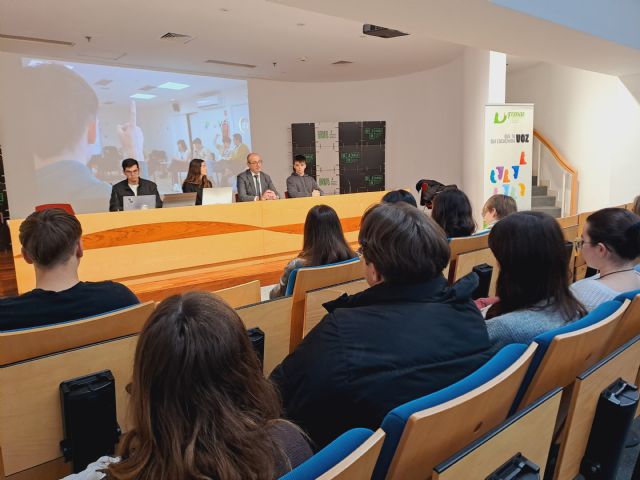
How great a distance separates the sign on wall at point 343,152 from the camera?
30.4 feet

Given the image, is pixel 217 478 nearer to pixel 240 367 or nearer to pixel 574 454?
pixel 240 367

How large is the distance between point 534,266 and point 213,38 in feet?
18.3

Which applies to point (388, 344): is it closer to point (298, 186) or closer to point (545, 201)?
point (298, 186)

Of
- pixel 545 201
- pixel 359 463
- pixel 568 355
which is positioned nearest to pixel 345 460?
pixel 359 463

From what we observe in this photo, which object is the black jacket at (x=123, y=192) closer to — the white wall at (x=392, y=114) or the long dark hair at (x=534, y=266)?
the white wall at (x=392, y=114)

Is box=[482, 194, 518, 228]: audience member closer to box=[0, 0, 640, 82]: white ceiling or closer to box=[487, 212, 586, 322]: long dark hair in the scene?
box=[0, 0, 640, 82]: white ceiling

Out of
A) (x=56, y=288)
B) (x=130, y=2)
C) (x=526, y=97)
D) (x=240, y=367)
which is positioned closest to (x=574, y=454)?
(x=240, y=367)

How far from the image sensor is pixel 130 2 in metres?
4.62

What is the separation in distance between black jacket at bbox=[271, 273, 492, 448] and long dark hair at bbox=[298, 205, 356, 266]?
1.26 meters

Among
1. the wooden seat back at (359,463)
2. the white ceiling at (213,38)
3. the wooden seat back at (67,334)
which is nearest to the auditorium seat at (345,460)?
the wooden seat back at (359,463)

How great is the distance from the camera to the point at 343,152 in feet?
31.3

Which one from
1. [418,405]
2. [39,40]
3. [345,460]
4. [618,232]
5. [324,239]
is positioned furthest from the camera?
[39,40]

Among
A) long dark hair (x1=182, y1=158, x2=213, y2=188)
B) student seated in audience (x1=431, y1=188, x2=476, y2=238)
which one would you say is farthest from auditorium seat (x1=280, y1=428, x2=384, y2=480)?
long dark hair (x1=182, y1=158, x2=213, y2=188)

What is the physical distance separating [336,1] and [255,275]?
2627mm
